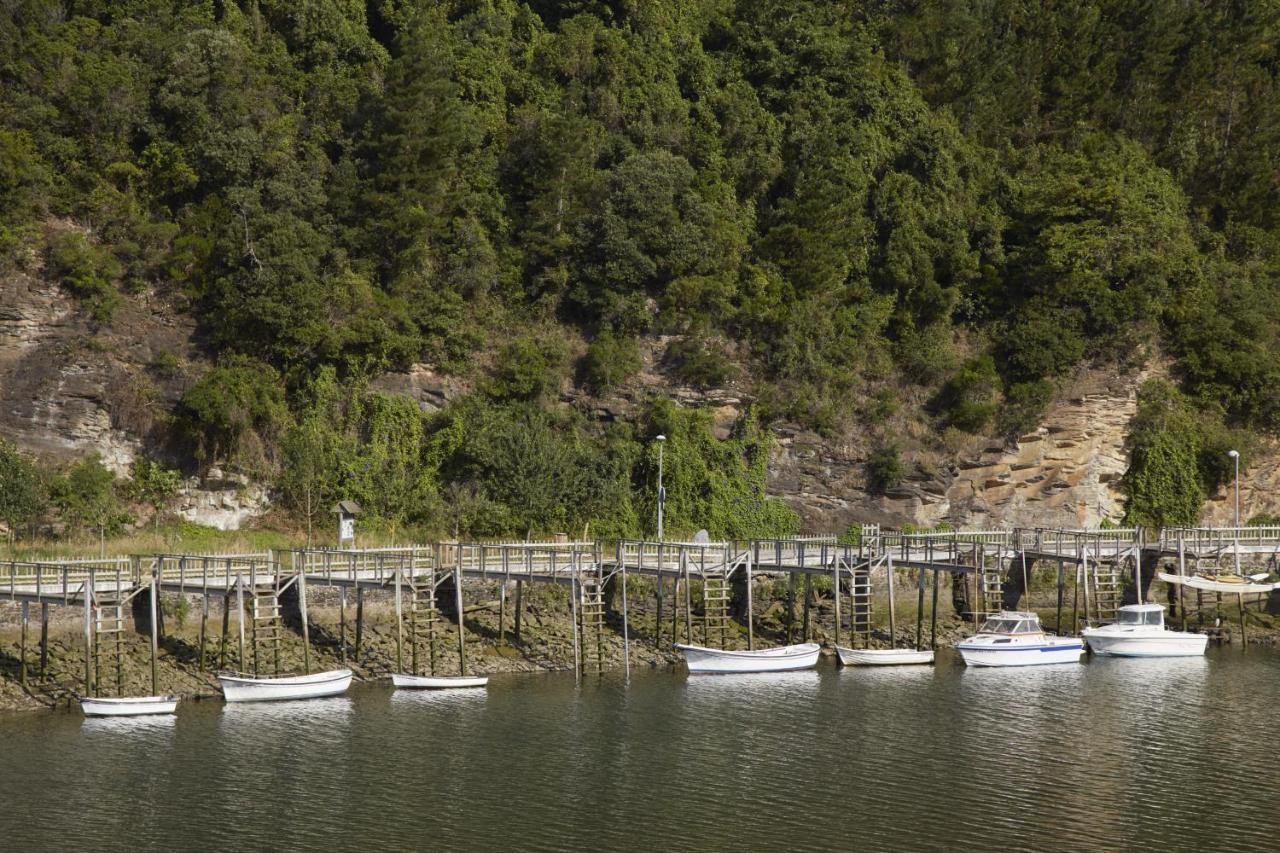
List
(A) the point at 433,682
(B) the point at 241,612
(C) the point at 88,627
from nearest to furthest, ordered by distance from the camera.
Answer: (C) the point at 88,627 < (B) the point at 241,612 < (A) the point at 433,682

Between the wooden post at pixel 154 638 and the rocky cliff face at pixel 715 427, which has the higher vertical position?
the rocky cliff face at pixel 715 427

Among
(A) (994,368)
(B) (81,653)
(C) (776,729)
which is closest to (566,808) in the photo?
(C) (776,729)

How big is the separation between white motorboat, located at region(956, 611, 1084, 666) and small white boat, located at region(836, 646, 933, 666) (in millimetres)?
2081

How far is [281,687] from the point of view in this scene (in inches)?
1724

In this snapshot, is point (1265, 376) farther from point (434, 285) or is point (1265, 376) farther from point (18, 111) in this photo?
point (18, 111)

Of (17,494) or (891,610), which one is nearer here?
(891,610)

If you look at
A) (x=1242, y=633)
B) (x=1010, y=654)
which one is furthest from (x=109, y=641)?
(x=1242, y=633)

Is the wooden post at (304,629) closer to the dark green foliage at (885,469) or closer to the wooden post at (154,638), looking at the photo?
the wooden post at (154,638)

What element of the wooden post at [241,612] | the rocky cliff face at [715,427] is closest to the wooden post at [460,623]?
the wooden post at [241,612]

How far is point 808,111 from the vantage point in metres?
86.2

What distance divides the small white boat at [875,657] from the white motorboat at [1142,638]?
865 cm

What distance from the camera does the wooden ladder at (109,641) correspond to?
42.3 meters

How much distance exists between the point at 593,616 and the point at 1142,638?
21317 millimetres

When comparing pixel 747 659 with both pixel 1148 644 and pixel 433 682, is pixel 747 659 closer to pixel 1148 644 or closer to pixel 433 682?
pixel 433 682
